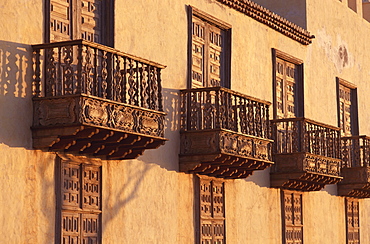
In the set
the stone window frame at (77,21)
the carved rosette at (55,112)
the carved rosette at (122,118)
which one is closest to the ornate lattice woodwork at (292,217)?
the stone window frame at (77,21)

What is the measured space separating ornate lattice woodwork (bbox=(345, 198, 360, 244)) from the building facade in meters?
0.05

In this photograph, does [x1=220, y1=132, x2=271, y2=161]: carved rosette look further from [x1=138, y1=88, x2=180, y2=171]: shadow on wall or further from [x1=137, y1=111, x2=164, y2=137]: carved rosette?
A: [x1=137, y1=111, x2=164, y2=137]: carved rosette

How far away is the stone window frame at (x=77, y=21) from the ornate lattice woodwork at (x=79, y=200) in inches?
70.7

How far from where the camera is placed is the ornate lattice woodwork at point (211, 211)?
604 inches

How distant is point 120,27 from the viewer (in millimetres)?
13492

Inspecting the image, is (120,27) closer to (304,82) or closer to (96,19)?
(96,19)

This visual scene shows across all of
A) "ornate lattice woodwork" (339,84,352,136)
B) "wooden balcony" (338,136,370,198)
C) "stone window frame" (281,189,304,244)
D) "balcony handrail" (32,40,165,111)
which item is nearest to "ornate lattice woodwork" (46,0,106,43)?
"balcony handrail" (32,40,165,111)

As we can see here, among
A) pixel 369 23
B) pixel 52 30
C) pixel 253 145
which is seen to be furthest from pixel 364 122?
pixel 52 30

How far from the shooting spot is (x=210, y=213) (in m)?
15.6

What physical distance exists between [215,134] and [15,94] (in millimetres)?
4128

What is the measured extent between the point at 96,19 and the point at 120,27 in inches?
17.7

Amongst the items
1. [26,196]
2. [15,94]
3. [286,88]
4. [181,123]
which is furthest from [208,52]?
[26,196]

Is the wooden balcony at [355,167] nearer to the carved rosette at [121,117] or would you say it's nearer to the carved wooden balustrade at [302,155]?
the carved wooden balustrade at [302,155]

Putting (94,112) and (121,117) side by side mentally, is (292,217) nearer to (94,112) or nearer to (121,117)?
(121,117)
